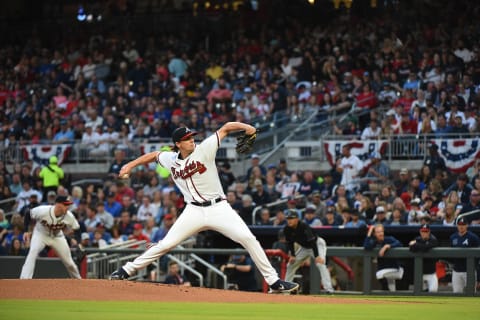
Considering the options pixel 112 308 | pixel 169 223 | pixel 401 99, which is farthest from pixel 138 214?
pixel 112 308

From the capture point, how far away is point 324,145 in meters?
20.6

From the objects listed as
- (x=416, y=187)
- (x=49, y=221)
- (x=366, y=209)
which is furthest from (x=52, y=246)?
(x=416, y=187)

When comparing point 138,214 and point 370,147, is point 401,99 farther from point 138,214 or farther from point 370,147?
point 138,214

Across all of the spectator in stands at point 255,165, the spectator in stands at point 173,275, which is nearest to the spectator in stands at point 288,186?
the spectator in stands at point 255,165

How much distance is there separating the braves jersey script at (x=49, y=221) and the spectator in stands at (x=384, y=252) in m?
4.62

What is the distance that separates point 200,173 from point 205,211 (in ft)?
1.44

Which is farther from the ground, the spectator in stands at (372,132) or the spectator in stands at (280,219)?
the spectator in stands at (372,132)

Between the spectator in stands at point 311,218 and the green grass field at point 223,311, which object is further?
the spectator in stands at point 311,218

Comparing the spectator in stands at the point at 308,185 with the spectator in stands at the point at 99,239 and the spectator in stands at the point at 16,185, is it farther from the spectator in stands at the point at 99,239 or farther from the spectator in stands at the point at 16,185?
the spectator in stands at the point at 16,185

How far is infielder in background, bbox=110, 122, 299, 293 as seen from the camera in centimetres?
1115

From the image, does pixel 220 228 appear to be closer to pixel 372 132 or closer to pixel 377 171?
pixel 377 171

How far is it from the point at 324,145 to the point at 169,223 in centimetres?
399

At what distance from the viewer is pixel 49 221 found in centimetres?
1523

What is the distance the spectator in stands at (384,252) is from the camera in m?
15.4
